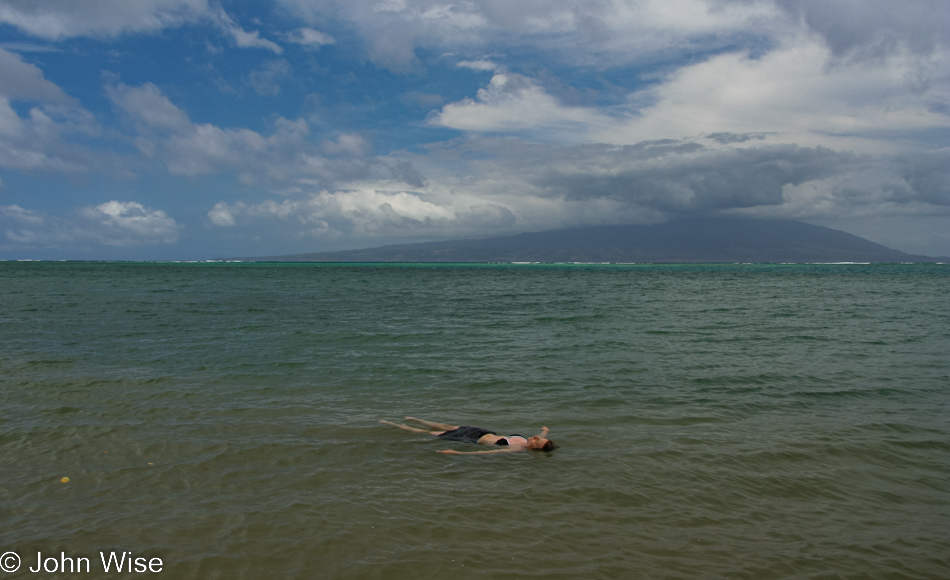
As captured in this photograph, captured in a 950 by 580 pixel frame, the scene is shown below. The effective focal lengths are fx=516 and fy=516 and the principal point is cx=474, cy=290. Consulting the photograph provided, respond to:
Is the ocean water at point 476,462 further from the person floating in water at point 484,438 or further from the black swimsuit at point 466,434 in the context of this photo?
the black swimsuit at point 466,434

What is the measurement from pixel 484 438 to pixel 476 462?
92 centimetres

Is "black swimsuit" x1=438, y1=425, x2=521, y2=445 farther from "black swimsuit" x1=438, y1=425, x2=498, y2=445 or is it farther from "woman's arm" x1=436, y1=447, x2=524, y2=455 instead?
"woman's arm" x1=436, y1=447, x2=524, y2=455

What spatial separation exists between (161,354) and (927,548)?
19909 millimetres

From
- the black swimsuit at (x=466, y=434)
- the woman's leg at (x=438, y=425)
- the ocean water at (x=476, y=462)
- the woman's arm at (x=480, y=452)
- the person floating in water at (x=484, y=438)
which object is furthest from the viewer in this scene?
the woman's leg at (x=438, y=425)

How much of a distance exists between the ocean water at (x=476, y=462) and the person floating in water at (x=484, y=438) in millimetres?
271

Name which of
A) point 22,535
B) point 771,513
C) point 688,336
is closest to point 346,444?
point 22,535

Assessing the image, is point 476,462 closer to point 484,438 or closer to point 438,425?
point 484,438

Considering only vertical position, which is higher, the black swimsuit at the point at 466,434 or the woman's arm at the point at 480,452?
the black swimsuit at the point at 466,434

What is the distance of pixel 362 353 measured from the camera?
18.7 m

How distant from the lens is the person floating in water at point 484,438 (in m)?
9.29

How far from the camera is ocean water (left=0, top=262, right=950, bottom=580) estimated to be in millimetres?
6008

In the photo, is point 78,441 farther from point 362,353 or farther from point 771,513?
point 771,513

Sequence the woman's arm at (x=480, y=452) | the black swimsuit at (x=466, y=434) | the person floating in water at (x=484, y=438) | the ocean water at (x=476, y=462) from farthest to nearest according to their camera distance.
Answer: the black swimsuit at (x=466, y=434)
the person floating in water at (x=484, y=438)
the woman's arm at (x=480, y=452)
the ocean water at (x=476, y=462)

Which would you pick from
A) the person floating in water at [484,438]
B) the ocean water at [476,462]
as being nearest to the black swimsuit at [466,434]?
the person floating in water at [484,438]
